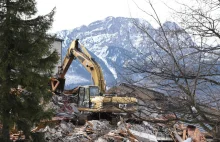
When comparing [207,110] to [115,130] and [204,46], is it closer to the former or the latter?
[204,46]

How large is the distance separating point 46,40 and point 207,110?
923 cm

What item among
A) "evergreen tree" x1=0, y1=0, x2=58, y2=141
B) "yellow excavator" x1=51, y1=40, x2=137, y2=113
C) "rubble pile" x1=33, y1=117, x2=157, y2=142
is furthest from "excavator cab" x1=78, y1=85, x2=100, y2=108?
"evergreen tree" x1=0, y1=0, x2=58, y2=141

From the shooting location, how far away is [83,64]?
2369cm

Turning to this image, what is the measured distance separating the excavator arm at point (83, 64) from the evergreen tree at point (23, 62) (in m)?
9.18

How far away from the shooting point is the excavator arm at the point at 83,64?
22.9 metres

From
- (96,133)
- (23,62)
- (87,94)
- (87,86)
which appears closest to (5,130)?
(23,62)

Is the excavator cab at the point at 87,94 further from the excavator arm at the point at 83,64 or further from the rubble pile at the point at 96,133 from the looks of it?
the rubble pile at the point at 96,133

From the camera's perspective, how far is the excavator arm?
22.9m

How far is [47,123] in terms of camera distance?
52.9 ft

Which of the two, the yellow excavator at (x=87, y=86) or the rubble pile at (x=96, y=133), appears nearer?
the rubble pile at (x=96, y=133)

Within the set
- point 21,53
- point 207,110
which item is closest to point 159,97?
point 207,110

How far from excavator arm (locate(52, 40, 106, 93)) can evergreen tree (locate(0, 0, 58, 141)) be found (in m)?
9.18

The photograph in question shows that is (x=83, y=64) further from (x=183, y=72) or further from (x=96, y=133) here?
(x=183, y=72)

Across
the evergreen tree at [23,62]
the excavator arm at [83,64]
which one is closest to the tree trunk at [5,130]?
the evergreen tree at [23,62]
